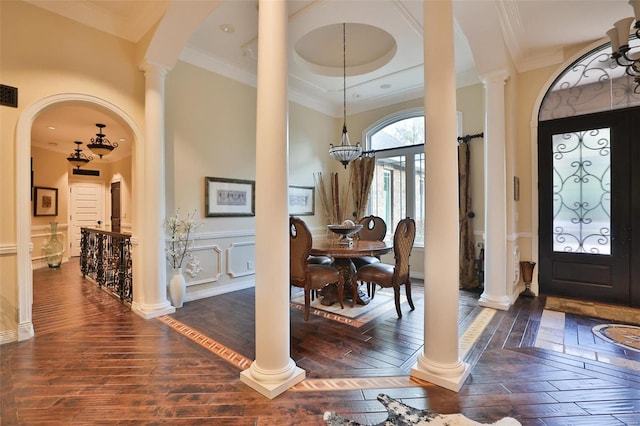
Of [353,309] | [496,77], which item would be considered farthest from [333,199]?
[496,77]

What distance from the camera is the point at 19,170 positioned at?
290cm

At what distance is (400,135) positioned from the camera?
5.89 metres

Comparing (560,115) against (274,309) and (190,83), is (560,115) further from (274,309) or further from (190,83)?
(190,83)

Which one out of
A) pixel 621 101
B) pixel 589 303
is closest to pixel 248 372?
pixel 589 303

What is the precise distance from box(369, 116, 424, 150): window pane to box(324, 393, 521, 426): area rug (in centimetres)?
464

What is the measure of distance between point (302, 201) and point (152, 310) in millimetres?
3229

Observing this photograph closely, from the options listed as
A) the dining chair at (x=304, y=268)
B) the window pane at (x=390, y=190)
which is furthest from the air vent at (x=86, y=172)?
the dining chair at (x=304, y=268)

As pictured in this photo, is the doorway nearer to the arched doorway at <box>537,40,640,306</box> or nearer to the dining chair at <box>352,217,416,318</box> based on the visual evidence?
the dining chair at <box>352,217,416,318</box>

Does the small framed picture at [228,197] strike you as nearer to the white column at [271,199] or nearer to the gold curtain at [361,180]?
the gold curtain at [361,180]

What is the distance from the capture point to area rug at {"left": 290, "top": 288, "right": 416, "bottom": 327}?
3398 millimetres

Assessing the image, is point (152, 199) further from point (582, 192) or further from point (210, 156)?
point (582, 192)

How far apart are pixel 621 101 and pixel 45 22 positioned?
655 cm

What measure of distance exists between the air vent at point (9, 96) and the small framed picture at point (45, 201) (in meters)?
5.69

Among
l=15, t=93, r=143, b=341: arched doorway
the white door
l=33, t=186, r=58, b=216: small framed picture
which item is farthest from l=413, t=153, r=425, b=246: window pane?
the white door
